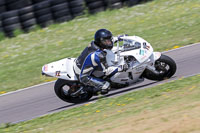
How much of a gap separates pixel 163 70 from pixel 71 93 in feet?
7.08

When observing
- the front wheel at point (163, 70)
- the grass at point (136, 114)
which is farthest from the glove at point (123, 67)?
the grass at point (136, 114)

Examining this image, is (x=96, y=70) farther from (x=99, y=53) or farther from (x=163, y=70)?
(x=163, y=70)

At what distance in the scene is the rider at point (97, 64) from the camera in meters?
8.09

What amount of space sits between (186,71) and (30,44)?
24.8ft

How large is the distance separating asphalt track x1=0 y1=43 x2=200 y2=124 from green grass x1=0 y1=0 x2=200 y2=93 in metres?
0.67

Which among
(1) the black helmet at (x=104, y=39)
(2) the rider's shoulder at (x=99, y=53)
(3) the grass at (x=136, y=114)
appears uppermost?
(1) the black helmet at (x=104, y=39)

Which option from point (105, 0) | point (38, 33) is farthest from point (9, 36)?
point (105, 0)

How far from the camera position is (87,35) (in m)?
14.5

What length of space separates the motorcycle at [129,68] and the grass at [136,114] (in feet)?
1.60

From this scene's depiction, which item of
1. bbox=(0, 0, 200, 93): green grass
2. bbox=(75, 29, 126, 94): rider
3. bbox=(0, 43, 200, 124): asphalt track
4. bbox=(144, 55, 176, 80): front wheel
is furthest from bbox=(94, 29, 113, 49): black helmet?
bbox=(0, 0, 200, 93): green grass

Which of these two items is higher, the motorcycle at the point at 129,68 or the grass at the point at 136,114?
the motorcycle at the point at 129,68

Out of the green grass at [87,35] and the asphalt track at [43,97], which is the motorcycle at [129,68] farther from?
the green grass at [87,35]

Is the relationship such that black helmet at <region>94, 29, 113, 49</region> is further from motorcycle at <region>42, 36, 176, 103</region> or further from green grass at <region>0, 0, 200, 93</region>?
green grass at <region>0, 0, 200, 93</region>

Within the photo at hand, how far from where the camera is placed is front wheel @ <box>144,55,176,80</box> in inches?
328
